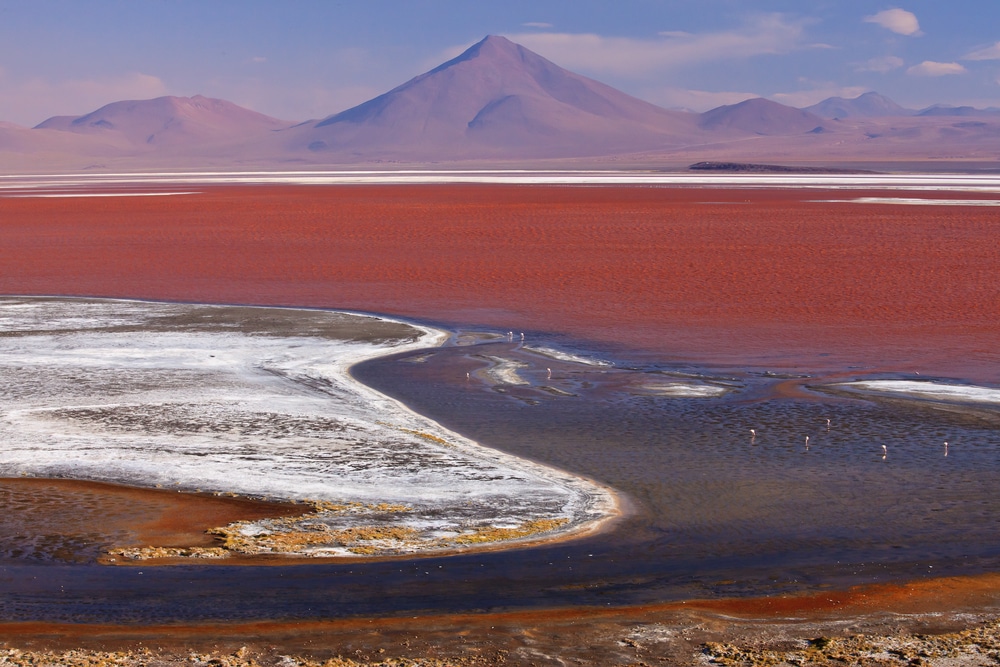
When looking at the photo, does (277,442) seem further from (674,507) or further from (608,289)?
(608,289)

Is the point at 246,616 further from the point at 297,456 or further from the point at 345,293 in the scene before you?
the point at 345,293

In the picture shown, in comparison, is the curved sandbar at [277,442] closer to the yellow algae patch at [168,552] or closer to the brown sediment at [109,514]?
the yellow algae patch at [168,552]

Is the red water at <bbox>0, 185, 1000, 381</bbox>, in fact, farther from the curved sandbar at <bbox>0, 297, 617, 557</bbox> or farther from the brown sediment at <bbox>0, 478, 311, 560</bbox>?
the brown sediment at <bbox>0, 478, 311, 560</bbox>


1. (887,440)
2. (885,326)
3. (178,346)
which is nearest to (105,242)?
(178,346)

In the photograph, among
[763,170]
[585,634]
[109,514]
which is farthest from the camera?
[763,170]

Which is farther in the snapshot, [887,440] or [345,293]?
[345,293]

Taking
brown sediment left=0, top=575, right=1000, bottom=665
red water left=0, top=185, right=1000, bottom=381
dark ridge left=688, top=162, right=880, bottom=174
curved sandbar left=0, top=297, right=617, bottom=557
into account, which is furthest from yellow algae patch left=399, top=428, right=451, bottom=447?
dark ridge left=688, top=162, right=880, bottom=174

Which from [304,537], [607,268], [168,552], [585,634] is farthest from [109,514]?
[607,268]
